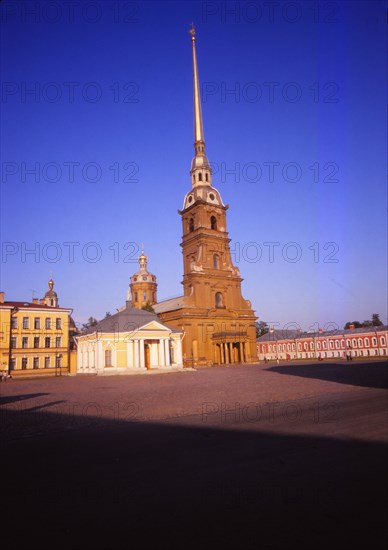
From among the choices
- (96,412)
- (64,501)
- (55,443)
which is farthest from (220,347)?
(64,501)

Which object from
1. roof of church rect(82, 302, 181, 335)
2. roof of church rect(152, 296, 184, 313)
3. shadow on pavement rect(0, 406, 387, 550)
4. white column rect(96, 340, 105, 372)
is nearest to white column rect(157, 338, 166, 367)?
roof of church rect(82, 302, 181, 335)

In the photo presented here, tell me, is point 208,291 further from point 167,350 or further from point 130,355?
point 130,355

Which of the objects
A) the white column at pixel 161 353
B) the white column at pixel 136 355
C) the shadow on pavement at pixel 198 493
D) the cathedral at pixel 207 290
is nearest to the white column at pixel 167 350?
the white column at pixel 161 353

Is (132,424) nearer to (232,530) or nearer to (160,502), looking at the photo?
(160,502)

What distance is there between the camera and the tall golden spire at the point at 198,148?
66562 mm

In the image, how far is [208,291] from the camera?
2298 inches

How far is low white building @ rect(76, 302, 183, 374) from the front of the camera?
143ft

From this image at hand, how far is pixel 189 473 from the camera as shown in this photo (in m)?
6.08

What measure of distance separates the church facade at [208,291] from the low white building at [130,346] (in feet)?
22.7

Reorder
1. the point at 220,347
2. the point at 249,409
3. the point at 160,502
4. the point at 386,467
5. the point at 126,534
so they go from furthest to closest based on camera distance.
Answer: the point at 220,347 < the point at 249,409 < the point at 386,467 < the point at 160,502 < the point at 126,534

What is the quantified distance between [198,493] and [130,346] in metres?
40.0

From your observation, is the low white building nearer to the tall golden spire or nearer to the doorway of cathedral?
the doorway of cathedral

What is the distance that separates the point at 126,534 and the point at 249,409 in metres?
9.36

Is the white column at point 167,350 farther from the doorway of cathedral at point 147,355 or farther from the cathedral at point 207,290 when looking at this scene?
the cathedral at point 207,290
